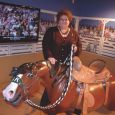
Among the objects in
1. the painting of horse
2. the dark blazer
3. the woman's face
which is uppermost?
the woman's face

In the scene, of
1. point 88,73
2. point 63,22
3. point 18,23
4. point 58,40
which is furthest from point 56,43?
point 18,23

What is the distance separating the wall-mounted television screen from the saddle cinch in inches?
65.5

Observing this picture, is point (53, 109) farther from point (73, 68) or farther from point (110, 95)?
point (110, 95)

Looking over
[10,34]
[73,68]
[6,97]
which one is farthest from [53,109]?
[10,34]

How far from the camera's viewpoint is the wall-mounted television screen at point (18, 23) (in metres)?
3.25

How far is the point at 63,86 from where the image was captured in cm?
179

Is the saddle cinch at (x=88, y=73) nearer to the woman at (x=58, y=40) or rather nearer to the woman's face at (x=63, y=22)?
the woman at (x=58, y=40)

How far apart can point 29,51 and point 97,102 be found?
217cm

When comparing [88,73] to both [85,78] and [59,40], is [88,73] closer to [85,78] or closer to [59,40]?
[85,78]

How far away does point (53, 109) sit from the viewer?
1870 mm

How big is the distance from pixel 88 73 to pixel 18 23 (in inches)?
74.2

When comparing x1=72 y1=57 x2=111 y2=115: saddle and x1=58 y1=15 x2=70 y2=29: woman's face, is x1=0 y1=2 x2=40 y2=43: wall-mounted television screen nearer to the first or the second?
x1=58 y1=15 x2=70 y2=29: woman's face

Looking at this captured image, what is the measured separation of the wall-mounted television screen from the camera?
3.25 m

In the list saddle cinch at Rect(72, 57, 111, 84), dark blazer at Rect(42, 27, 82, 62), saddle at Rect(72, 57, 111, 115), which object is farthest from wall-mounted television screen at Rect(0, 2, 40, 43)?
saddle at Rect(72, 57, 111, 115)
